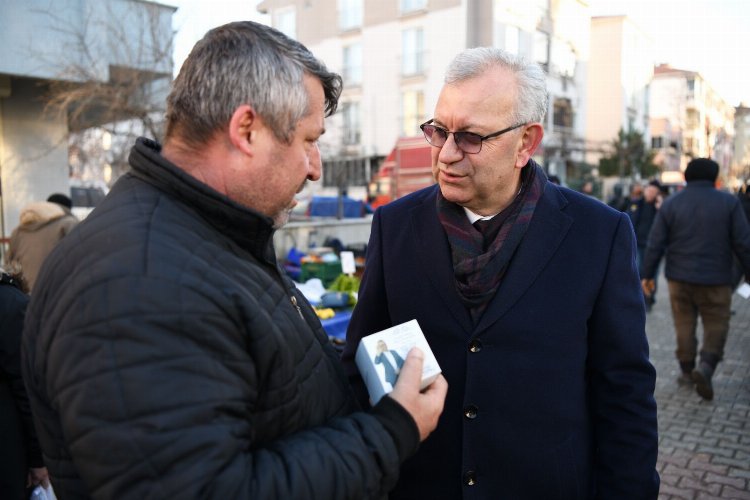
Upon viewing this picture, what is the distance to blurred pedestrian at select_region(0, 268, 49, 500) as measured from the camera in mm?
2439

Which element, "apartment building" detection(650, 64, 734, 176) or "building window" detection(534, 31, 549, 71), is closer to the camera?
"building window" detection(534, 31, 549, 71)

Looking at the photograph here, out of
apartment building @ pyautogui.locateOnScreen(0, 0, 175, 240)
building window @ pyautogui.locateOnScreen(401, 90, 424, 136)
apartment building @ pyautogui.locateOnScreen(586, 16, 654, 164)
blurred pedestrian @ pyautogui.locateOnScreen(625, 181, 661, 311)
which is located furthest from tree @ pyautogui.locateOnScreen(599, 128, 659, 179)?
apartment building @ pyautogui.locateOnScreen(0, 0, 175, 240)

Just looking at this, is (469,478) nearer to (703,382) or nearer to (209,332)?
(209,332)

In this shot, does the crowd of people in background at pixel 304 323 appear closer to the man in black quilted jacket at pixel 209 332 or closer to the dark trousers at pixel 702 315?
the man in black quilted jacket at pixel 209 332

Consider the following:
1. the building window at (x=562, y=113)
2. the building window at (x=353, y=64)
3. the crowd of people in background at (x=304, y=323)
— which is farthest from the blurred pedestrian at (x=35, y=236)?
the building window at (x=562, y=113)

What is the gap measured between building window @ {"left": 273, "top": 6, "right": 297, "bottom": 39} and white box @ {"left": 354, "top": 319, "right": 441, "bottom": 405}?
1451 inches

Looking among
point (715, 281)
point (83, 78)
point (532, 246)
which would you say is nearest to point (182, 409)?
point (532, 246)

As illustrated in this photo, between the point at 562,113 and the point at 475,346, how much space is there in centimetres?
3586

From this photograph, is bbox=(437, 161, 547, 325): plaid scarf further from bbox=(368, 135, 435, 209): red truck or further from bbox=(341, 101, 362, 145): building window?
bbox=(341, 101, 362, 145): building window

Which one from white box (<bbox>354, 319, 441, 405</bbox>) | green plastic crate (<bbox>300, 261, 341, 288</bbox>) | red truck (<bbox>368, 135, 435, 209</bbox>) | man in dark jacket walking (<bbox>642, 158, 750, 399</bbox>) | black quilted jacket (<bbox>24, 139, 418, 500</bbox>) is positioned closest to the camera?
black quilted jacket (<bbox>24, 139, 418, 500</bbox>)

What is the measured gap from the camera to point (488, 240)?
2000mm

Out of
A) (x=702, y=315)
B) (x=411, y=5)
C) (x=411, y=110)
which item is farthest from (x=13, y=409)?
(x=411, y=5)

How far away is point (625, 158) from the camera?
39156 millimetres

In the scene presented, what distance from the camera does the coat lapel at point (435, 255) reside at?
75.1 inches
